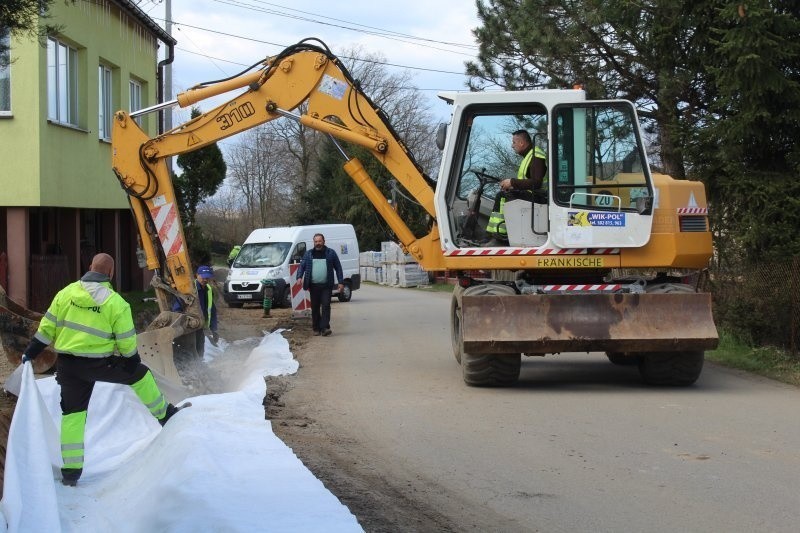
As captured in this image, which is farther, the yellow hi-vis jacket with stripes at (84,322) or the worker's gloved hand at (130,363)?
the worker's gloved hand at (130,363)

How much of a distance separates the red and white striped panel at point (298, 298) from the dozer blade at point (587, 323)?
32.5 feet

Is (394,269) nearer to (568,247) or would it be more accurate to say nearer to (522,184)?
(522,184)

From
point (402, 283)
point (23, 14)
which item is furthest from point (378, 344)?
point (402, 283)

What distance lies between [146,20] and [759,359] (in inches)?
716

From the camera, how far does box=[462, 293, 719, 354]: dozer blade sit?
33.6 ft

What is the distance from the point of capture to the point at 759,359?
42.2 ft

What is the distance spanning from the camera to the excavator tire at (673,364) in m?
10.8

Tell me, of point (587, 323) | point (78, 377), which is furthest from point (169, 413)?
point (587, 323)

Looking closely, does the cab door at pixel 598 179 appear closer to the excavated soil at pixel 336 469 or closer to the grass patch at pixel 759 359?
the grass patch at pixel 759 359

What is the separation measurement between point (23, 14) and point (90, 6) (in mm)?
13886

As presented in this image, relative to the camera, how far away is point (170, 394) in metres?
10.3

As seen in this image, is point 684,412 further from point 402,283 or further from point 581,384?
point 402,283

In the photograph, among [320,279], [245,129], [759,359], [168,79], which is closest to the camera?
[759,359]

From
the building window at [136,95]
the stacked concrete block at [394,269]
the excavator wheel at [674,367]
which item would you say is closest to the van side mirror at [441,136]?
the excavator wheel at [674,367]
